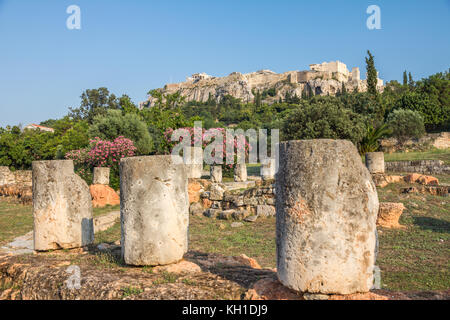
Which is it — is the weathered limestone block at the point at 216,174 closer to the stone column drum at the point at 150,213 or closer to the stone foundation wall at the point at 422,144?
the stone column drum at the point at 150,213

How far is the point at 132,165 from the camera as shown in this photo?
4727mm

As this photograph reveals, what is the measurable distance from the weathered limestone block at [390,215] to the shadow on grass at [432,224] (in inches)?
22.6

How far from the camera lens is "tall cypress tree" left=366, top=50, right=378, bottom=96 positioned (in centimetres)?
3700

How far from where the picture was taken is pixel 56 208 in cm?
603

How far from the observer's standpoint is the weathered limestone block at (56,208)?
236 inches

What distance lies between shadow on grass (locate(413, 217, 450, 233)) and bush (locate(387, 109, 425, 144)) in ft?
76.7

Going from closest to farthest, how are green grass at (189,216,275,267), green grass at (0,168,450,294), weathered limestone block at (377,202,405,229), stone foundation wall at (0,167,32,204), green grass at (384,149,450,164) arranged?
green grass at (0,168,450,294) → green grass at (189,216,275,267) → weathered limestone block at (377,202,405,229) → stone foundation wall at (0,167,32,204) → green grass at (384,149,450,164)

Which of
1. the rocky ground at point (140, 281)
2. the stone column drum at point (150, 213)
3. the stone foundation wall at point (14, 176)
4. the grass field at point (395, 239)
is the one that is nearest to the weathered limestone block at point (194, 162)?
the grass field at point (395, 239)

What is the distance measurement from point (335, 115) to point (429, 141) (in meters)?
13.3

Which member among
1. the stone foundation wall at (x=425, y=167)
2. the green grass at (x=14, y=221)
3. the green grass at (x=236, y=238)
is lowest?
the green grass at (x=236, y=238)

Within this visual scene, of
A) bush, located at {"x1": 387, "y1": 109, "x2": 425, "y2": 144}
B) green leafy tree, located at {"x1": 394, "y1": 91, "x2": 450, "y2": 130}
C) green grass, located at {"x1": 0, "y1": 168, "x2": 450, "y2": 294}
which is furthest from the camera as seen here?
green leafy tree, located at {"x1": 394, "y1": 91, "x2": 450, "y2": 130}

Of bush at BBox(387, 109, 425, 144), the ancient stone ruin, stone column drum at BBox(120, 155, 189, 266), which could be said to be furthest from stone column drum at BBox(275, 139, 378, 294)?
bush at BBox(387, 109, 425, 144)

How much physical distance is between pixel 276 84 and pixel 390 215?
10858 centimetres

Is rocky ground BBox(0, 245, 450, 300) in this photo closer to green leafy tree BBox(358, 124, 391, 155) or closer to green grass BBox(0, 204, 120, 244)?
green grass BBox(0, 204, 120, 244)
